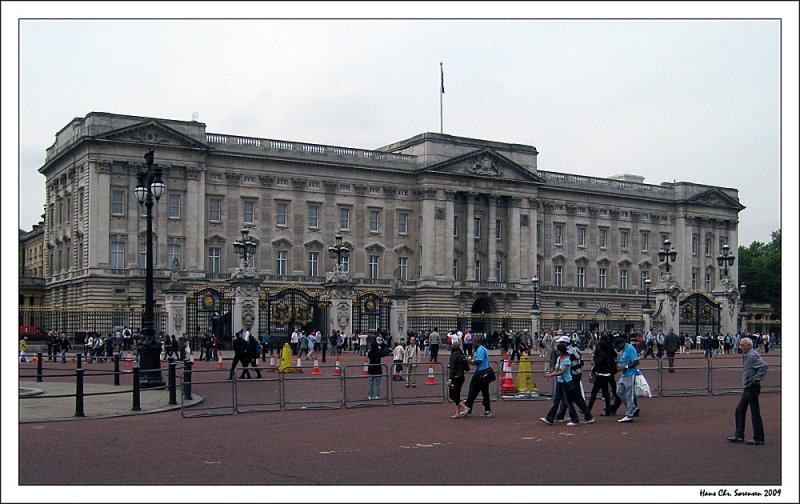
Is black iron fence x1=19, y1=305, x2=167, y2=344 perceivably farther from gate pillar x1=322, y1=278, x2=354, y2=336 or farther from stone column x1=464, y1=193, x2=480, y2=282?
stone column x1=464, y1=193, x2=480, y2=282

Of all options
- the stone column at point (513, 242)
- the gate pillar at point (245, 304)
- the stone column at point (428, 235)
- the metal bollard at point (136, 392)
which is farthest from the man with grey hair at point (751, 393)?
the stone column at point (513, 242)

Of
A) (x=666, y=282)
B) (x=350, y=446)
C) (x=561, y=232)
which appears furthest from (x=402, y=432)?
(x=561, y=232)

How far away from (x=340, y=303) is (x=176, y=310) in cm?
926

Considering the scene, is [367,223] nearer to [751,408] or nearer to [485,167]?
[485,167]

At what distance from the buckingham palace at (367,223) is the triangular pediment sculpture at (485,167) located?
0.39ft

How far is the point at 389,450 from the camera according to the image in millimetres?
15070

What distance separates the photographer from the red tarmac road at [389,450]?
12.5 m

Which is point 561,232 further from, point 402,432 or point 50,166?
point 402,432

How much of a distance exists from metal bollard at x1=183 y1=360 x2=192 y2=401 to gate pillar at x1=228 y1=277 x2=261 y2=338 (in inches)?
1140

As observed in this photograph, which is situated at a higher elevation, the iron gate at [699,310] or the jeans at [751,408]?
the iron gate at [699,310]

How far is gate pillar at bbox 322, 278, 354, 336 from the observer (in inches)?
2183

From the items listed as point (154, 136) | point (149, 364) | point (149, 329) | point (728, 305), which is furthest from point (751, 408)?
point (154, 136)

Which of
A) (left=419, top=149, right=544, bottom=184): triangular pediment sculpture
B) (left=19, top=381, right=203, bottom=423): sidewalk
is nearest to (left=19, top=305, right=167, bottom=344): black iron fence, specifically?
(left=19, top=381, right=203, bottom=423): sidewalk

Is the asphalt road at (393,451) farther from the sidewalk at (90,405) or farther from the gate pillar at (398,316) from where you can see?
the gate pillar at (398,316)
